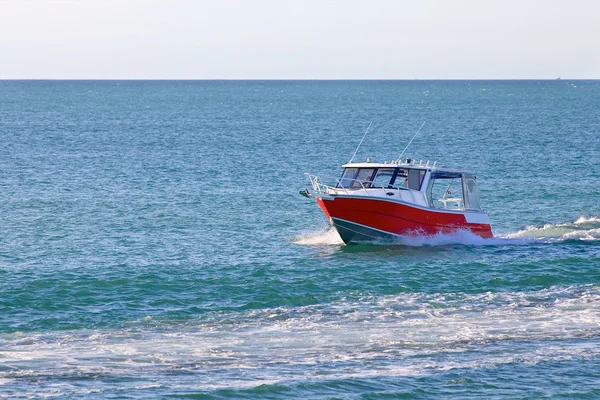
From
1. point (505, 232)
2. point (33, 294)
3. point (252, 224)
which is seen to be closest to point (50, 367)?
point (33, 294)

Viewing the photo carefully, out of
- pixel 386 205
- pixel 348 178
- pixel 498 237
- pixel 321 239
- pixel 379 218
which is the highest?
pixel 348 178

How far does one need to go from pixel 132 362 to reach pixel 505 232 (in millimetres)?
22245

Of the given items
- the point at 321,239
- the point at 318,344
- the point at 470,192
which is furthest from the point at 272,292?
the point at 470,192

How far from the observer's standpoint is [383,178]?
1350 inches

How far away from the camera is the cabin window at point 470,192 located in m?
35.8

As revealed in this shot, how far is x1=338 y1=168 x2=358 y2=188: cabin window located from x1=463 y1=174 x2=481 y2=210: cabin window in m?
4.45

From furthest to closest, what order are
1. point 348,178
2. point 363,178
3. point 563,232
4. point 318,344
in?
1. point 563,232
2. point 348,178
3. point 363,178
4. point 318,344

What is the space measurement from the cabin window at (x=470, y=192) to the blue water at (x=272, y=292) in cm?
152

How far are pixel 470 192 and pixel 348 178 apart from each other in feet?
16.2

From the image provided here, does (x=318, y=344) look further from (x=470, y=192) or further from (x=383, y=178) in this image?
(x=470, y=192)

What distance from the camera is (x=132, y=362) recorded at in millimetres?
20203

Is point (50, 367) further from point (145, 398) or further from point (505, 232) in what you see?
point (505, 232)

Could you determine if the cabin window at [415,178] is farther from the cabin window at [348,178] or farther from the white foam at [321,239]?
the white foam at [321,239]

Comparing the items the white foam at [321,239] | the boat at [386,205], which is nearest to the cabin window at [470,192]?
the boat at [386,205]
